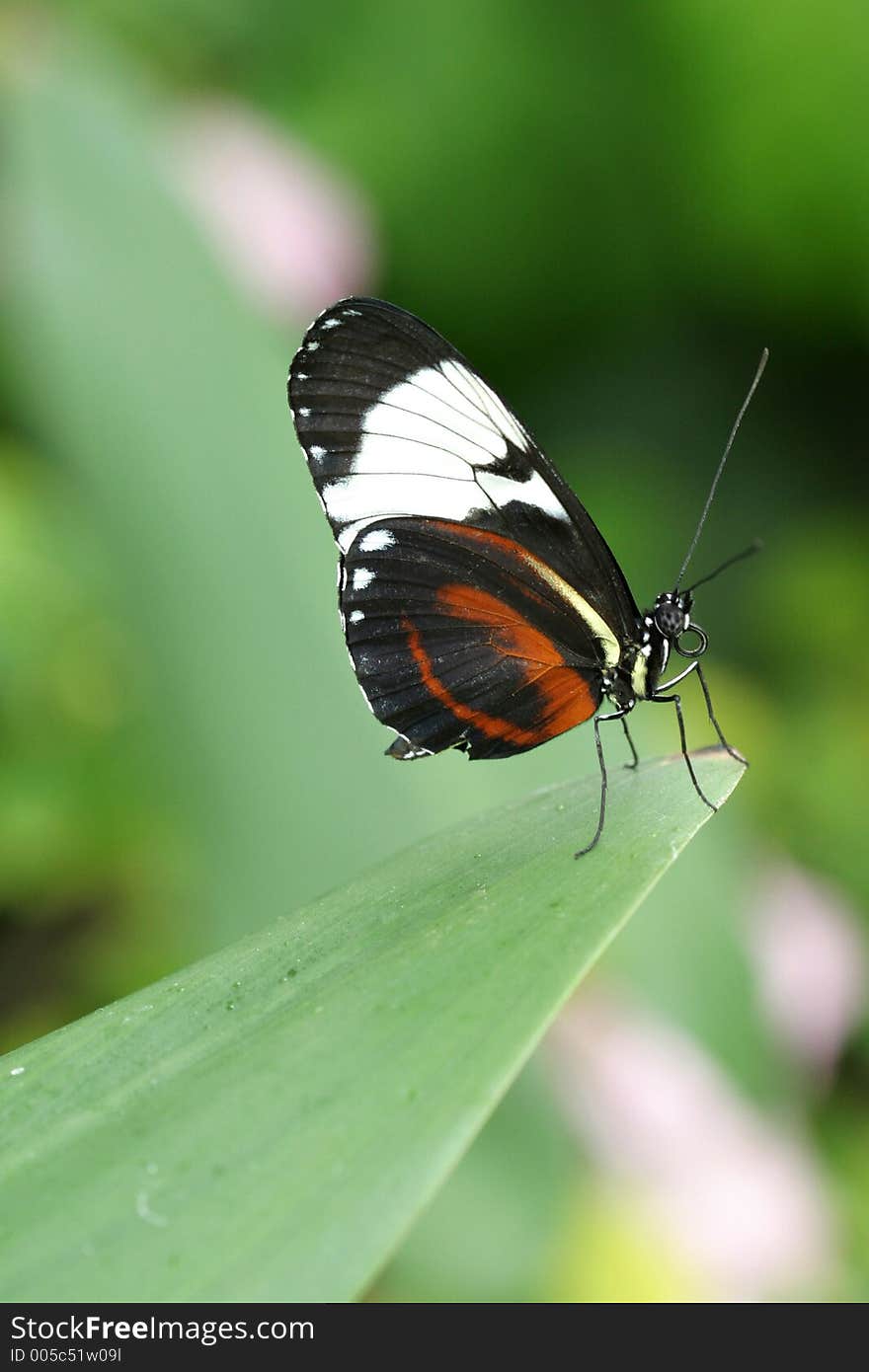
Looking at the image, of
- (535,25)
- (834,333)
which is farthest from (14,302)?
(834,333)

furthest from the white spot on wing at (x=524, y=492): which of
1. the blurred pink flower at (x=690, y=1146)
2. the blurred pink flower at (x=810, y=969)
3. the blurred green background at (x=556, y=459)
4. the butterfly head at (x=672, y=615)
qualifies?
the blurred pink flower at (x=810, y=969)

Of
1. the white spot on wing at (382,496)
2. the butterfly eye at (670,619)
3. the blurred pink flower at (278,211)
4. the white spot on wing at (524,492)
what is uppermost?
the blurred pink flower at (278,211)

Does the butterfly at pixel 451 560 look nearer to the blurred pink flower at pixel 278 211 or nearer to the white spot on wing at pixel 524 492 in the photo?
the white spot on wing at pixel 524 492

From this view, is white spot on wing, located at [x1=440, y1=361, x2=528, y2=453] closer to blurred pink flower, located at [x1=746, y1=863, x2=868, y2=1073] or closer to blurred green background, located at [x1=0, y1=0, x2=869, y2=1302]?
blurred green background, located at [x1=0, y1=0, x2=869, y2=1302]

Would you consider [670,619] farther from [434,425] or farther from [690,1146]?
[690,1146]

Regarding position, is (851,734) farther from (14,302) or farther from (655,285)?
(14,302)

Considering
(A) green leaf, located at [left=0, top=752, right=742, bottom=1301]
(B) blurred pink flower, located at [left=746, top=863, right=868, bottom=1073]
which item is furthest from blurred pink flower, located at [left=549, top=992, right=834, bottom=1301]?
(A) green leaf, located at [left=0, top=752, right=742, bottom=1301]

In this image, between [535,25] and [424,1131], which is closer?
[424,1131]
